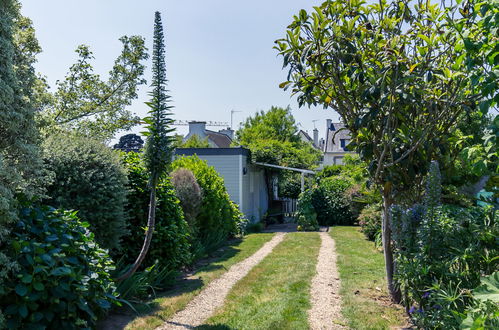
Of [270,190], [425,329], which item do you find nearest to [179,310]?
[425,329]

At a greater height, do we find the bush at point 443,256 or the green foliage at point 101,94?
the green foliage at point 101,94

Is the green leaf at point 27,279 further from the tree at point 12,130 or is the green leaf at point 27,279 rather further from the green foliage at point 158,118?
the green foliage at point 158,118

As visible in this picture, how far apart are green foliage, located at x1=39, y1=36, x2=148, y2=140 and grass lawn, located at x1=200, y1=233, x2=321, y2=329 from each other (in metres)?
5.82

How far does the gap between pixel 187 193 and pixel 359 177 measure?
3.76 meters

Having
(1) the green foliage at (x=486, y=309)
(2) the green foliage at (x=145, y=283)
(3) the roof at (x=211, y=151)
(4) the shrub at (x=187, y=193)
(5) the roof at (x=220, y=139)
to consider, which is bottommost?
(2) the green foliage at (x=145, y=283)

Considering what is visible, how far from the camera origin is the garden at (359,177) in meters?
2.94

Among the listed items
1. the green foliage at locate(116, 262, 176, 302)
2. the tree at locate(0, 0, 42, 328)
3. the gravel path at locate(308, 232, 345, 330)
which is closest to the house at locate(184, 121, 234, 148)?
the gravel path at locate(308, 232, 345, 330)

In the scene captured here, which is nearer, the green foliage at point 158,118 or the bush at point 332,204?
the green foliage at point 158,118

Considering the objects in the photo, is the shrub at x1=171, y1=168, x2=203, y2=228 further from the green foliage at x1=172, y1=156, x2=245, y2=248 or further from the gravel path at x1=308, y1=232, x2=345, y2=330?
the gravel path at x1=308, y1=232, x2=345, y2=330

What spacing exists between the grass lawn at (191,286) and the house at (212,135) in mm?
19780

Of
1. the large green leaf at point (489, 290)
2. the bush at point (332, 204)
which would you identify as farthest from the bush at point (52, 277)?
the bush at point (332, 204)

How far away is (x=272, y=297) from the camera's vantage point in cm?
534

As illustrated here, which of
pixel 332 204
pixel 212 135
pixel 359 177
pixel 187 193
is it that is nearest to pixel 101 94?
pixel 187 193

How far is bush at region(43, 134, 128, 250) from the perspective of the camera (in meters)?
4.79
